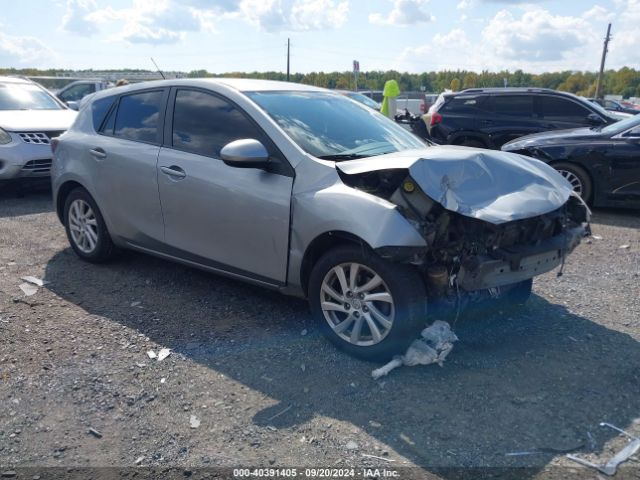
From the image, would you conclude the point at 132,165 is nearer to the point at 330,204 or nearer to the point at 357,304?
the point at 330,204

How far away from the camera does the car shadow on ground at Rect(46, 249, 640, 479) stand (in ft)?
9.91

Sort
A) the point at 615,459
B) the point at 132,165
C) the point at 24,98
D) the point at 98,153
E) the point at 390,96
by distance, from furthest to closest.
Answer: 1. the point at 390,96
2. the point at 24,98
3. the point at 98,153
4. the point at 132,165
5. the point at 615,459

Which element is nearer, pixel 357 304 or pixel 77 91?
pixel 357 304

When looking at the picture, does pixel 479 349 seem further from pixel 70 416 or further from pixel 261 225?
pixel 70 416

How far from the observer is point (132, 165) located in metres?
4.93

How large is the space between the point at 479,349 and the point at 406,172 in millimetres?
1340

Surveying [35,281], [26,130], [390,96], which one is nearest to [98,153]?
[35,281]

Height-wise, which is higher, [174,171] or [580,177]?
[174,171]

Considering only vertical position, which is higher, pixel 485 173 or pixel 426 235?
pixel 485 173

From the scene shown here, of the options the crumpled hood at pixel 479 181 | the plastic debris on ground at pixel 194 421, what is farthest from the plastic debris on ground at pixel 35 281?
the crumpled hood at pixel 479 181

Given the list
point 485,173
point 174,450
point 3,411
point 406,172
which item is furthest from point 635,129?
point 3,411

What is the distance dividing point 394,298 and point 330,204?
28.6 inches

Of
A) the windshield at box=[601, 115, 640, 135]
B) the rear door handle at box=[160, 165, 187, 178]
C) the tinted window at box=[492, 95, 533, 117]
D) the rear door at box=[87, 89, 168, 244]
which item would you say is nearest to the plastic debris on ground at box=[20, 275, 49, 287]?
the rear door at box=[87, 89, 168, 244]

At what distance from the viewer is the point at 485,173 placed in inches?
152
